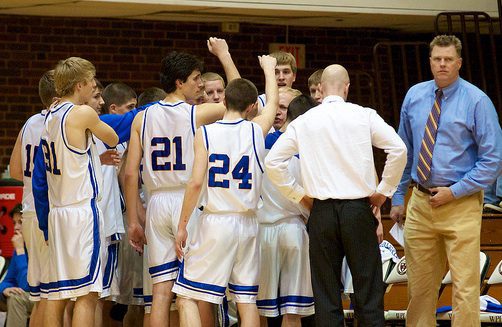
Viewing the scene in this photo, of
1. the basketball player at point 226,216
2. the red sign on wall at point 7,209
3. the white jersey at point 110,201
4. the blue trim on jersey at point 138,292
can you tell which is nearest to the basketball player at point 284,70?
the basketball player at point 226,216

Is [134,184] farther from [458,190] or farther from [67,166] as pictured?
[458,190]

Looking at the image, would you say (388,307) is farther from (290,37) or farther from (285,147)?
(290,37)

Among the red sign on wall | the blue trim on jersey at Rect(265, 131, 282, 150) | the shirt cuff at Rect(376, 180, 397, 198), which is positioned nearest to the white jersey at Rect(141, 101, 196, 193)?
the blue trim on jersey at Rect(265, 131, 282, 150)

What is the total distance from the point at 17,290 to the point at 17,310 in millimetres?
156

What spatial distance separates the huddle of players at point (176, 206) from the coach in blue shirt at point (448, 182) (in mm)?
761

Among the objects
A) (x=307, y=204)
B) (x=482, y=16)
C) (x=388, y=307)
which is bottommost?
(x=388, y=307)

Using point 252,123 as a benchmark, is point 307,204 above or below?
below

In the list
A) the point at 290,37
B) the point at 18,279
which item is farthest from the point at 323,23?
the point at 18,279

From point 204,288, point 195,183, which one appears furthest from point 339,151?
point 204,288

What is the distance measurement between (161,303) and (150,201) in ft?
2.25

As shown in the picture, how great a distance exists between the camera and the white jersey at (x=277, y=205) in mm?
6695

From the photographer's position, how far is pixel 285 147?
6215 mm

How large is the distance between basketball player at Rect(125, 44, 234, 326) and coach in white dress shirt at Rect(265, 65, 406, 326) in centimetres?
72

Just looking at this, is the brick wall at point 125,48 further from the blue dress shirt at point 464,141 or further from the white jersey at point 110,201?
the blue dress shirt at point 464,141
